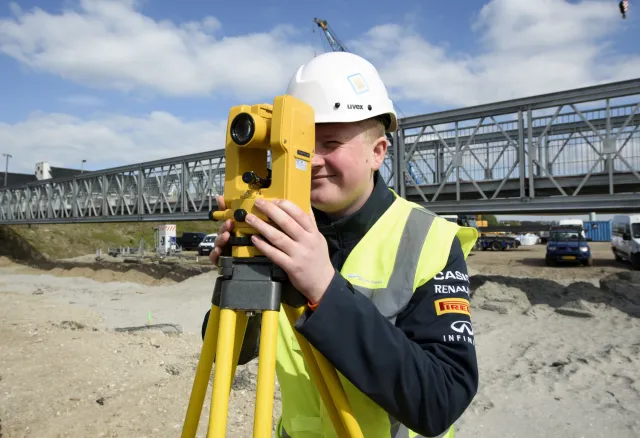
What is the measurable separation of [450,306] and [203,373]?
2.29 ft

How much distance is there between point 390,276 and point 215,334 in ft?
1.70

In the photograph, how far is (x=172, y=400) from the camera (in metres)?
5.21

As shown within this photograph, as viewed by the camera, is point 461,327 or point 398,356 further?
point 461,327

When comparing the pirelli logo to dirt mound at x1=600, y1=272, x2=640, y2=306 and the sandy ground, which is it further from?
dirt mound at x1=600, y1=272, x2=640, y2=306

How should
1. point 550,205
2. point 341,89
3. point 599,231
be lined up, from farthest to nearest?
1. point 599,231
2. point 550,205
3. point 341,89

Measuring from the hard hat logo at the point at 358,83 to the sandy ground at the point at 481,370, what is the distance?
3730 mm

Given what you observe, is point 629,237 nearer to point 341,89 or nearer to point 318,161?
point 341,89

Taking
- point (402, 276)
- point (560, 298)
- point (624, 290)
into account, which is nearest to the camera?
point (402, 276)

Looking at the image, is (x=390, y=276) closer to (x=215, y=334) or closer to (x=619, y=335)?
(x=215, y=334)

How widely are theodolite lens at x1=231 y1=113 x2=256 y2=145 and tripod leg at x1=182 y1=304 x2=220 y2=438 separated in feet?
1.46

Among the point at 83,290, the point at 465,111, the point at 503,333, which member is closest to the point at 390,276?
the point at 503,333

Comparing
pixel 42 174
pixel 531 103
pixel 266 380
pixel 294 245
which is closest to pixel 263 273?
pixel 294 245

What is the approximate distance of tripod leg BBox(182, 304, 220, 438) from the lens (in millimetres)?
1155

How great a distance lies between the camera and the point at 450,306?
3.90 ft
